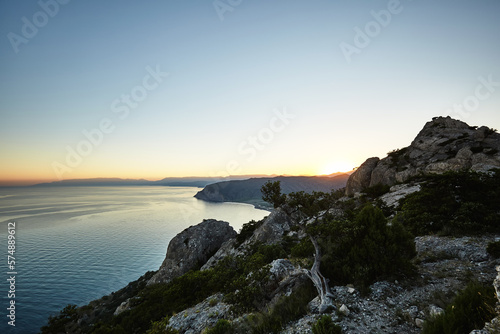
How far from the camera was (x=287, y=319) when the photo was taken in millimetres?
9250

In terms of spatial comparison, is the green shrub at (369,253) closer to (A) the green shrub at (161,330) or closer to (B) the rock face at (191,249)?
(A) the green shrub at (161,330)

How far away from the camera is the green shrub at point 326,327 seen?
7.28m

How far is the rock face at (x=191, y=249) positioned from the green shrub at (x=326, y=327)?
34090 millimetres

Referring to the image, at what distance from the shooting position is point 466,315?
236 inches

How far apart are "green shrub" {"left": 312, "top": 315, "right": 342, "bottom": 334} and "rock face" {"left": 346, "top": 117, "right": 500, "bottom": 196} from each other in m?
35.0

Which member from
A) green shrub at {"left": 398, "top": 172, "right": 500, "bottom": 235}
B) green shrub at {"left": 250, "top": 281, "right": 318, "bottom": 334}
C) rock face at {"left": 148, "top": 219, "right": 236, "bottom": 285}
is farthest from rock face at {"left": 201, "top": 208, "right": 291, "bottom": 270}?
green shrub at {"left": 250, "top": 281, "right": 318, "bottom": 334}

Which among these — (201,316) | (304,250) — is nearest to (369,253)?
(304,250)

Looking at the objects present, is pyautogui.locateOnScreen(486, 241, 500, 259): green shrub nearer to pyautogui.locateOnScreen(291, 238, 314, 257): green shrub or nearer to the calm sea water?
pyautogui.locateOnScreen(291, 238, 314, 257): green shrub

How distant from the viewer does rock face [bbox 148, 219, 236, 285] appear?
36.3 m

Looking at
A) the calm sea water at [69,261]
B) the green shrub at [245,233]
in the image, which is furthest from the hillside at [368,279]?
the calm sea water at [69,261]

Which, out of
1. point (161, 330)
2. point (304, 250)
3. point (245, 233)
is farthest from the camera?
point (245, 233)

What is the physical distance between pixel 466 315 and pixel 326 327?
428cm

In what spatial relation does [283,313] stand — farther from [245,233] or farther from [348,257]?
[245,233]

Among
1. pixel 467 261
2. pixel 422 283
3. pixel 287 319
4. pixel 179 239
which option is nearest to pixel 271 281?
pixel 287 319
